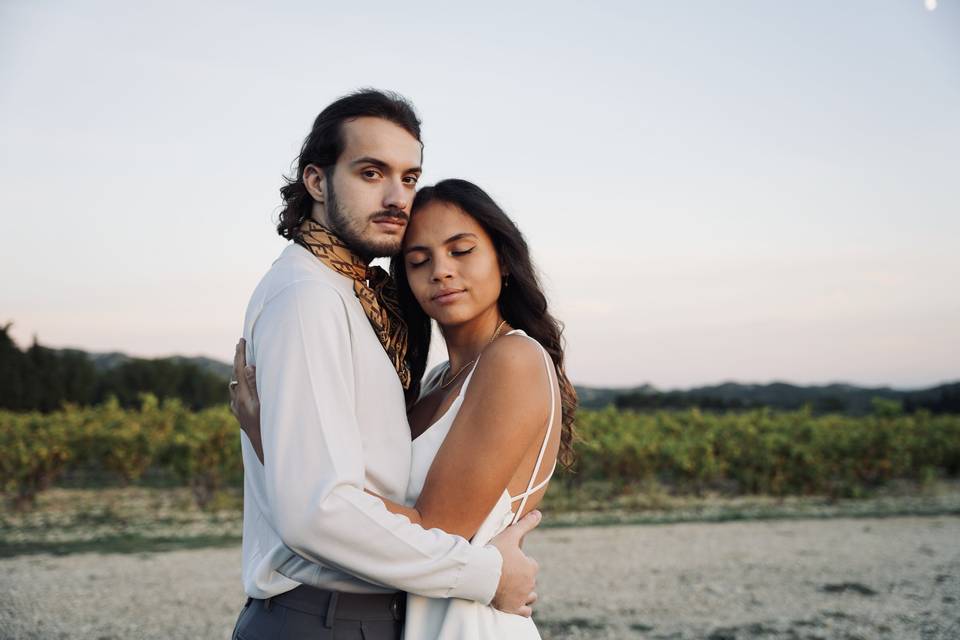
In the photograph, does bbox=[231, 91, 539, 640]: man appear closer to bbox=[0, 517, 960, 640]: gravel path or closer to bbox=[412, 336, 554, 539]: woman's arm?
bbox=[412, 336, 554, 539]: woman's arm

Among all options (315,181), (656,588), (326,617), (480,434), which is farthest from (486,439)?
(656,588)

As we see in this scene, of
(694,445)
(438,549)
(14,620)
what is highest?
(438,549)

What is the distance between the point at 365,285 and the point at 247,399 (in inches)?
16.7

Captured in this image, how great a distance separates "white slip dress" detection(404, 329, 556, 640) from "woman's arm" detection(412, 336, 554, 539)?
4 centimetres

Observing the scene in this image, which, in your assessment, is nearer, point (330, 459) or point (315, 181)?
point (330, 459)

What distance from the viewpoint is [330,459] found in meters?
1.65

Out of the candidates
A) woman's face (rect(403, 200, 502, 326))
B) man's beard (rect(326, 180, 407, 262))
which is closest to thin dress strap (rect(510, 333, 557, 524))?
woman's face (rect(403, 200, 502, 326))

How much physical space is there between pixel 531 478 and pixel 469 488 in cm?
26

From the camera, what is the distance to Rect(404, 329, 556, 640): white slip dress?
1868 millimetres

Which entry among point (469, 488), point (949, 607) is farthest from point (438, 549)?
point (949, 607)

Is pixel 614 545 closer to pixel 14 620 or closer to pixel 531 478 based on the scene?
pixel 14 620

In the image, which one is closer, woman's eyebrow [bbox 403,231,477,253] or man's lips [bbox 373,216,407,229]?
man's lips [bbox 373,216,407,229]

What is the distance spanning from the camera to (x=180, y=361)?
34438 mm

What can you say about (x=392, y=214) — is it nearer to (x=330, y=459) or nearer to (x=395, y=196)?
(x=395, y=196)
